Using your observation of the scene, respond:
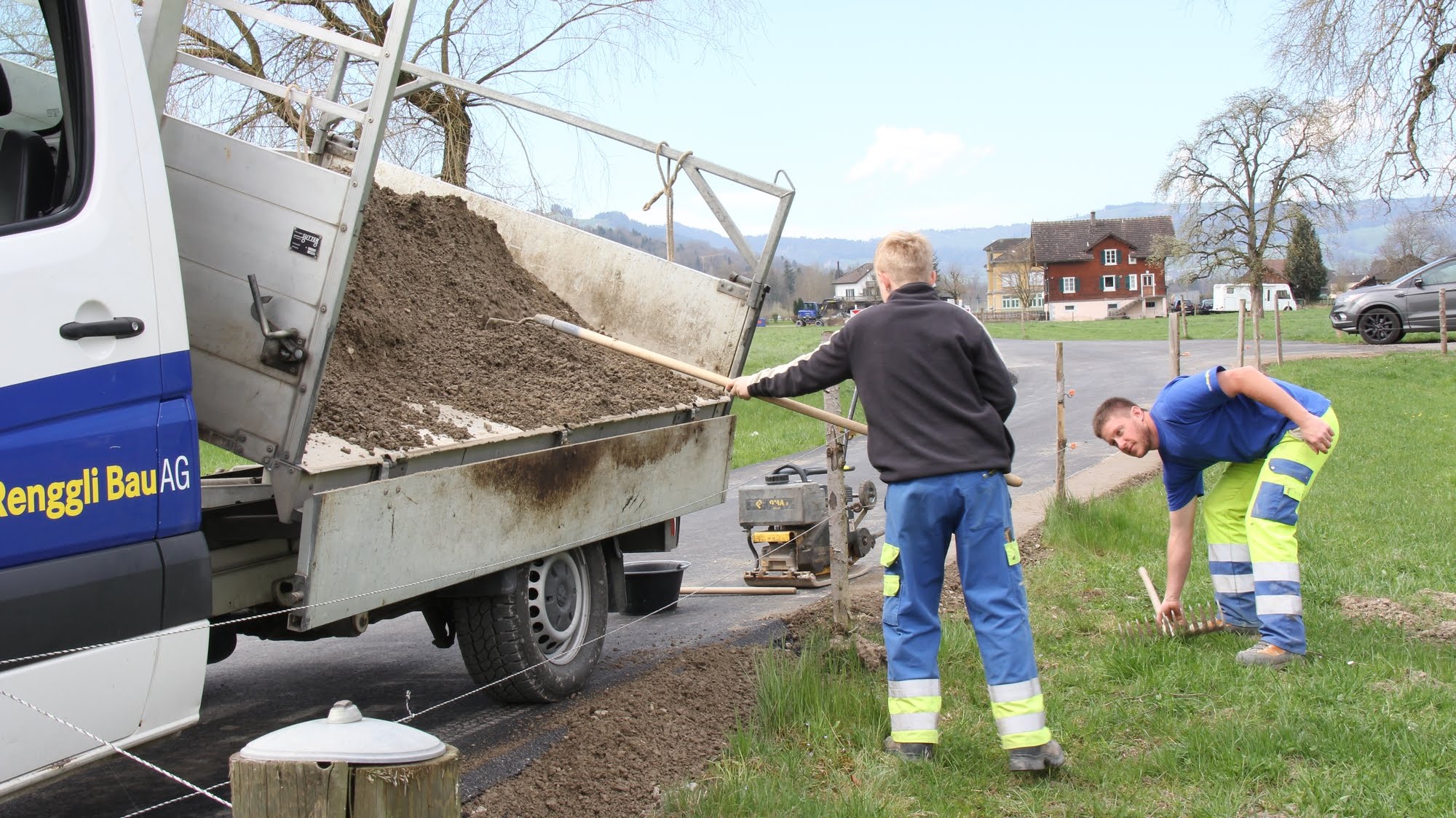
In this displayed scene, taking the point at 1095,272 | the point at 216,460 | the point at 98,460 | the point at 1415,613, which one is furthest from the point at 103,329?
the point at 1095,272

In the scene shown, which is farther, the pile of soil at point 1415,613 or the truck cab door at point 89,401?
the pile of soil at point 1415,613

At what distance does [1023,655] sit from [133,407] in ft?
8.93

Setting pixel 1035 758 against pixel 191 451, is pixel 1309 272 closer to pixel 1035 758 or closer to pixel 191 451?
pixel 1035 758

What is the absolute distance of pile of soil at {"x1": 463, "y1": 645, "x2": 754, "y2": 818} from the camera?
3857 mm

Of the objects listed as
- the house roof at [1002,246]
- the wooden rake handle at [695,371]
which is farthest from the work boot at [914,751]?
the house roof at [1002,246]

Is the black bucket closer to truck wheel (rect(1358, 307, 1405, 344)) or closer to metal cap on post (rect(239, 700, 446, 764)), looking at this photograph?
metal cap on post (rect(239, 700, 446, 764))

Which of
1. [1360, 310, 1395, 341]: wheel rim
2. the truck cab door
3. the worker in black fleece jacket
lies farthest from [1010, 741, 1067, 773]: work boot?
[1360, 310, 1395, 341]: wheel rim

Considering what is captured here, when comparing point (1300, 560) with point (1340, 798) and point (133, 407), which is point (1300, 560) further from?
point (133, 407)

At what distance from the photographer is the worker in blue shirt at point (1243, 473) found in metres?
5.11

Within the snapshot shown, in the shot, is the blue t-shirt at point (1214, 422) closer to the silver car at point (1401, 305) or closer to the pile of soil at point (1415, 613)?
the pile of soil at point (1415, 613)

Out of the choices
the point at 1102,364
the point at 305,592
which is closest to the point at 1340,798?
the point at 305,592

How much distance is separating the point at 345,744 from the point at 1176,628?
4.30 metres

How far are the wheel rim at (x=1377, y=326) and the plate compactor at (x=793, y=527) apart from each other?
23.1m

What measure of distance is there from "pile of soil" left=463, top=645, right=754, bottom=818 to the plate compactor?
1.73 m
